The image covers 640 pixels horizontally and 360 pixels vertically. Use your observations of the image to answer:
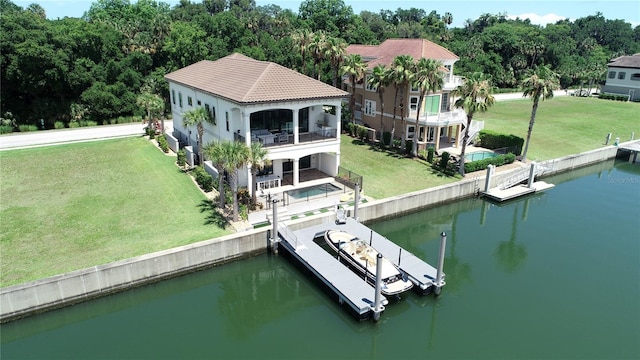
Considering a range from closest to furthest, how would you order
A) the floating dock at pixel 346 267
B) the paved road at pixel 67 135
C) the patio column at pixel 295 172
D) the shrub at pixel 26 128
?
the floating dock at pixel 346 267 < the patio column at pixel 295 172 < the paved road at pixel 67 135 < the shrub at pixel 26 128

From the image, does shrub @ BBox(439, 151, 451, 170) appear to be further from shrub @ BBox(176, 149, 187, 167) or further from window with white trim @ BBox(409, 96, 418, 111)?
shrub @ BBox(176, 149, 187, 167)

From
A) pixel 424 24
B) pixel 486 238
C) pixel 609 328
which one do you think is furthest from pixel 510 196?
pixel 424 24

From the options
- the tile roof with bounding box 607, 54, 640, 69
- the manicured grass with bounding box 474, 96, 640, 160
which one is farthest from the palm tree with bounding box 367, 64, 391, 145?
the tile roof with bounding box 607, 54, 640, 69

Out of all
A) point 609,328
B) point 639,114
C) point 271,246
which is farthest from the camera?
point 639,114

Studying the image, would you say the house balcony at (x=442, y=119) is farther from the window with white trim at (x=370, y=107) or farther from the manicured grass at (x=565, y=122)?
the manicured grass at (x=565, y=122)

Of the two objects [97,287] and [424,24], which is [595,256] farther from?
[424,24]

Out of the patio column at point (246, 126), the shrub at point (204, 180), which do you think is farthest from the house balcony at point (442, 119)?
the shrub at point (204, 180)

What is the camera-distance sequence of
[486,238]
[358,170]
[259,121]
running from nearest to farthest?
[486,238]
[259,121]
[358,170]

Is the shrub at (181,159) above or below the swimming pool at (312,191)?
above
